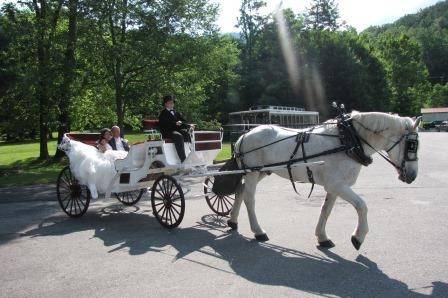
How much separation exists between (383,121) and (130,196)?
6.99m

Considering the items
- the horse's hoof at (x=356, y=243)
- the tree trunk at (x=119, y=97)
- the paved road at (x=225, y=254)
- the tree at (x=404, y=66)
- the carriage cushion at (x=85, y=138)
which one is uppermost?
the tree at (x=404, y=66)

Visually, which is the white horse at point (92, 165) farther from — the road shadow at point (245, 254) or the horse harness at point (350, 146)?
the horse harness at point (350, 146)

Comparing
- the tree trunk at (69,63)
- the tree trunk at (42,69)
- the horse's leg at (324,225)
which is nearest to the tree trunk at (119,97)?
the tree trunk at (69,63)

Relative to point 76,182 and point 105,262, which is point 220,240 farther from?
point 76,182

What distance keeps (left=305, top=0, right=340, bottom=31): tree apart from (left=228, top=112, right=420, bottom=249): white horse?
3036 inches

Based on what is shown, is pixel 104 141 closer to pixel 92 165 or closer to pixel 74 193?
pixel 92 165

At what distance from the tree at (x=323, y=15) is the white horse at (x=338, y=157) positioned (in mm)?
77102

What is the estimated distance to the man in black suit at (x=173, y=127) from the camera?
9180mm

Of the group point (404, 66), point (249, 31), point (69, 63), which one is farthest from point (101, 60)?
point (404, 66)

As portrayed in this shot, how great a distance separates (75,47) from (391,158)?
18.1 meters

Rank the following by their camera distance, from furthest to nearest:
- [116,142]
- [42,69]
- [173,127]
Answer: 1. [42,69]
2. [116,142]
3. [173,127]

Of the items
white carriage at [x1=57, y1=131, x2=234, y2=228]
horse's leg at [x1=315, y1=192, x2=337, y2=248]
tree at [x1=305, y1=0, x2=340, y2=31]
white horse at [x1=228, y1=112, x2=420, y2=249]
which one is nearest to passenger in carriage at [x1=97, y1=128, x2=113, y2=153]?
white carriage at [x1=57, y1=131, x2=234, y2=228]

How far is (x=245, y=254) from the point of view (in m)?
7.06

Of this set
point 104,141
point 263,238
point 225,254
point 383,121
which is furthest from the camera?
point 104,141
